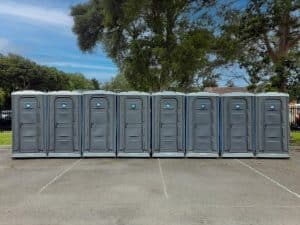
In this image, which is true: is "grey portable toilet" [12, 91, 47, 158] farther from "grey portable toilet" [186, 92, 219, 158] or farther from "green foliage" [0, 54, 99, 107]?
"green foliage" [0, 54, 99, 107]

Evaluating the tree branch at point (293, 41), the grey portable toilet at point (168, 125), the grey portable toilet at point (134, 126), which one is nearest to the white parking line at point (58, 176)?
the grey portable toilet at point (134, 126)

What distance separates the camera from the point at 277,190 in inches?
397

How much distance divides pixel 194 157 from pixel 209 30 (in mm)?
10963

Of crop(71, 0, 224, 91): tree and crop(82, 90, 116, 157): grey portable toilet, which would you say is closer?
crop(82, 90, 116, 157): grey portable toilet

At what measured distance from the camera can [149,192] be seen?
9.75 metres

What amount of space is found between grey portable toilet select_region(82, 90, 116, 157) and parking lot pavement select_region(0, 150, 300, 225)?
836 mm

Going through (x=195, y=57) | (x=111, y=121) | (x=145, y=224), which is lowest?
(x=145, y=224)

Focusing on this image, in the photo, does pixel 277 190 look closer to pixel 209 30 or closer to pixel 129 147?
pixel 129 147

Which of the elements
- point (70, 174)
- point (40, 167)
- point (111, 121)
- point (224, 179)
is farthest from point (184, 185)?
point (111, 121)

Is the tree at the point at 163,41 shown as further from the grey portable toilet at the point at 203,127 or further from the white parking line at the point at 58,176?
the white parking line at the point at 58,176

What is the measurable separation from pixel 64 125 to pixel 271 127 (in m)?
5.86

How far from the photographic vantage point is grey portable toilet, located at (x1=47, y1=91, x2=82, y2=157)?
1560cm

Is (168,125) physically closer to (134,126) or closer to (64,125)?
(134,126)

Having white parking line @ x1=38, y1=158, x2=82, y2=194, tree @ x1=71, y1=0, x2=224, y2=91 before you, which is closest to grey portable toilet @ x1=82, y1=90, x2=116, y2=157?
white parking line @ x1=38, y1=158, x2=82, y2=194
